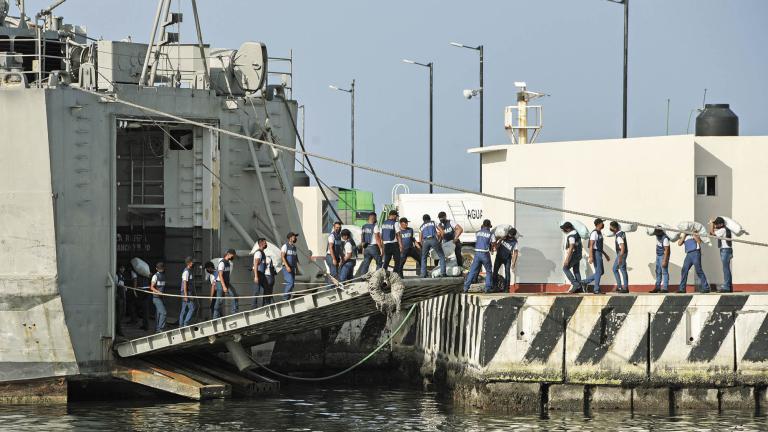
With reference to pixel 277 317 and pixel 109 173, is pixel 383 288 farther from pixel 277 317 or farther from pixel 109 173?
pixel 109 173

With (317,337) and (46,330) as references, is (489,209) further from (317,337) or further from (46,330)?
(46,330)

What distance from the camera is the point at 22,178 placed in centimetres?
2166

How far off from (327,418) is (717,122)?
8989mm

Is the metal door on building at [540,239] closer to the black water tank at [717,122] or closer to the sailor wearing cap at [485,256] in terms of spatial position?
the sailor wearing cap at [485,256]

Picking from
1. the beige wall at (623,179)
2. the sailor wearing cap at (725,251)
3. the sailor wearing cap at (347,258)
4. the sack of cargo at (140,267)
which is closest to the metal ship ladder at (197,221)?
the sack of cargo at (140,267)

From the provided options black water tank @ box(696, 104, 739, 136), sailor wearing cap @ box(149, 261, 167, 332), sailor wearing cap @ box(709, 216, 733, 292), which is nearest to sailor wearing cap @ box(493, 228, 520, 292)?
sailor wearing cap @ box(709, 216, 733, 292)

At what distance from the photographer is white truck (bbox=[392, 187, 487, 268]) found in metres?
43.9

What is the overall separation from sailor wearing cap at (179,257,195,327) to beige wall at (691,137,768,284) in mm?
8719

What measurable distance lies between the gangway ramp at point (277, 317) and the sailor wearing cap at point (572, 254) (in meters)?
1.73

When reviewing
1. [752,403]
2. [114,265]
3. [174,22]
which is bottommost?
[752,403]

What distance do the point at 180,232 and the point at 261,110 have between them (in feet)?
8.55

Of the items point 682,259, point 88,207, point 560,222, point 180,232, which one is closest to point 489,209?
point 560,222

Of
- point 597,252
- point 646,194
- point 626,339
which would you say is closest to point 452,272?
point 597,252

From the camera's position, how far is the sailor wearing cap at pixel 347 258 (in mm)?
23328
